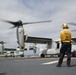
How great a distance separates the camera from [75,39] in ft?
137

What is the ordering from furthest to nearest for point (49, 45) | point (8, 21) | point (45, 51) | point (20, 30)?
point (49, 45) → point (45, 51) → point (8, 21) → point (20, 30)

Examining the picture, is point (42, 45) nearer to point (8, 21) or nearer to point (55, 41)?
point (55, 41)

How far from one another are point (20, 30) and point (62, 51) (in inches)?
886

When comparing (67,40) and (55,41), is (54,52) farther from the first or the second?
(67,40)

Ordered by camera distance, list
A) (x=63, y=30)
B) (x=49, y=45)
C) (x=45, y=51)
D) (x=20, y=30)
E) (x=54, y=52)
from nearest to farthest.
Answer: (x=63, y=30) < (x=20, y=30) < (x=54, y=52) < (x=45, y=51) < (x=49, y=45)

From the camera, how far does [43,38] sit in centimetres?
4428

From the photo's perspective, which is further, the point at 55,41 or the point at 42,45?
the point at 42,45

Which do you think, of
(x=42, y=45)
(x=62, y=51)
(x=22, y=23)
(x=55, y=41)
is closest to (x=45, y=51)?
(x=55, y=41)

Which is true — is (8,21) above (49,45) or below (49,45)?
above

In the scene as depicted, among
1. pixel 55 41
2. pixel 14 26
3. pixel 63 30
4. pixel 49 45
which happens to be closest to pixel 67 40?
pixel 63 30

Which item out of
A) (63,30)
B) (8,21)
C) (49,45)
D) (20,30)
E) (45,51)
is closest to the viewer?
(63,30)

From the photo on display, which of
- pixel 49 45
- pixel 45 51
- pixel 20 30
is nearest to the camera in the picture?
pixel 20 30

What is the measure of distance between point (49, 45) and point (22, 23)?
13.1 metres

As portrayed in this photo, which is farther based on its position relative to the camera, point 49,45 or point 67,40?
point 49,45
